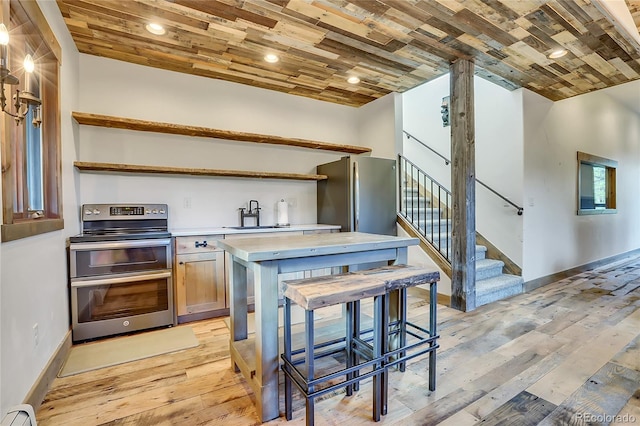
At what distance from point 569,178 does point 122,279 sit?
619cm

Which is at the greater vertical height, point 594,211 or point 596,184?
point 596,184

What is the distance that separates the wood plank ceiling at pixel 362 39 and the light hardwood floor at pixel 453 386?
107 inches

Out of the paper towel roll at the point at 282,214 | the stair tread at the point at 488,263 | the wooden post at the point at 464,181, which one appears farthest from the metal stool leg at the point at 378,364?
the stair tread at the point at 488,263

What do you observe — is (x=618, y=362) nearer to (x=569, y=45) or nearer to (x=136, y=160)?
(x=569, y=45)

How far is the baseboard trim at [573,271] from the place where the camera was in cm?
416

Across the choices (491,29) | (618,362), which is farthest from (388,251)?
(491,29)

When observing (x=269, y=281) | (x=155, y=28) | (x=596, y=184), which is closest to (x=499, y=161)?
(x=596, y=184)

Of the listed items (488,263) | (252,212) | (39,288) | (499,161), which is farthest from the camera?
(499,161)

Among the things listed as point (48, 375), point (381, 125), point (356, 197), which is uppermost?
point (381, 125)

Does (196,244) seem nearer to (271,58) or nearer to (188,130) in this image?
(188,130)

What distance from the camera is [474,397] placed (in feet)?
5.89

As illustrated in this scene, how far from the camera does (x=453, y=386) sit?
1.91m

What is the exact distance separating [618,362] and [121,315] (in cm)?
396

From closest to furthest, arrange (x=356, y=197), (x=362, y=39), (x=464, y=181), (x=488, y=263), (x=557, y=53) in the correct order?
(x=362, y=39) < (x=557, y=53) < (x=464, y=181) < (x=356, y=197) < (x=488, y=263)
